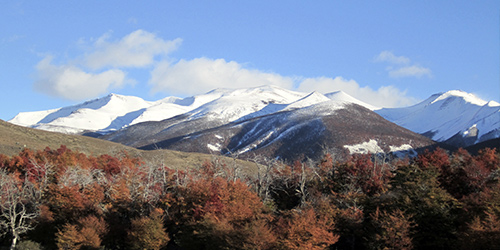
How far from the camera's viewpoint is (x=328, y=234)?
46406 millimetres

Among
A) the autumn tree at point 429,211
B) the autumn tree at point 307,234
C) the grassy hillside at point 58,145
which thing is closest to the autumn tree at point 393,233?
the autumn tree at point 429,211

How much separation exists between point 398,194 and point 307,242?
479 inches

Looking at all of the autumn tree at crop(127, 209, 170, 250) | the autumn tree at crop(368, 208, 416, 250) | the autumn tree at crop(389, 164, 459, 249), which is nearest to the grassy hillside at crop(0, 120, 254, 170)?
the autumn tree at crop(127, 209, 170, 250)

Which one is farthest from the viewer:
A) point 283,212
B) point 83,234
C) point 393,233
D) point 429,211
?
point 283,212

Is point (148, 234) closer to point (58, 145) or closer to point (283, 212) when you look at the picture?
point (283, 212)

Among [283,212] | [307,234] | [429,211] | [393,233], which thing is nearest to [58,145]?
[283,212]

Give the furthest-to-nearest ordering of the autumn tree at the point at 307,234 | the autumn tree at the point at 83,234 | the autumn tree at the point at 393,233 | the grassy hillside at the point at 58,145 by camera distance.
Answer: the grassy hillside at the point at 58,145
the autumn tree at the point at 83,234
the autumn tree at the point at 307,234
the autumn tree at the point at 393,233

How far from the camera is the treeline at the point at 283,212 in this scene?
149 feet

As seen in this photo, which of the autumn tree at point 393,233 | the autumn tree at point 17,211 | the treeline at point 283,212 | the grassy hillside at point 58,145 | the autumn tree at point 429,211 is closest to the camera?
the autumn tree at point 393,233

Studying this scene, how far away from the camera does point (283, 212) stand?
184ft

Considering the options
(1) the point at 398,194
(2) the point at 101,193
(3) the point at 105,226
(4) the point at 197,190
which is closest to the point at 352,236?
(1) the point at 398,194

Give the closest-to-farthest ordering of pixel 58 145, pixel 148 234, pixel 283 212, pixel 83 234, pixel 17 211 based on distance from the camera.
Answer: pixel 148 234 → pixel 83 234 → pixel 283 212 → pixel 17 211 → pixel 58 145

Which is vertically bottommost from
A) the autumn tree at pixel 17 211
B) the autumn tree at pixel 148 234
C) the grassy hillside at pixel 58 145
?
the autumn tree at pixel 148 234

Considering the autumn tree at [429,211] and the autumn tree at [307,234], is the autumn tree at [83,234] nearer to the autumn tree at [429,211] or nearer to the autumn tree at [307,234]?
the autumn tree at [307,234]
